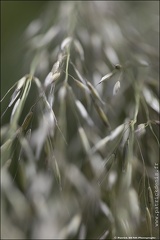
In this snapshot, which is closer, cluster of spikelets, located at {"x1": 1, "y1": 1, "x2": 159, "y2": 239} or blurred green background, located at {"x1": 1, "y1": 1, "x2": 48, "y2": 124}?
cluster of spikelets, located at {"x1": 1, "y1": 1, "x2": 159, "y2": 239}

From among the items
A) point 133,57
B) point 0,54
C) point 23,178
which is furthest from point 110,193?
point 0,54

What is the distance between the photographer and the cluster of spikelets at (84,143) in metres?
0.45

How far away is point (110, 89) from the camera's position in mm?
558

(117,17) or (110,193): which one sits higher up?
(117,17)

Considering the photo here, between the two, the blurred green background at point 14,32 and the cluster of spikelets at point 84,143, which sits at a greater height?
the blurred green background at point 14,32

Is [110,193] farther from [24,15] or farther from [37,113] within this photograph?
[24,15]

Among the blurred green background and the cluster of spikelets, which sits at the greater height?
the blurred green background

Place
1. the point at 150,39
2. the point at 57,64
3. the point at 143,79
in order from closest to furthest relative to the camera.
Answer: the point at 57,64
the point at 143,79
the point at 150,39

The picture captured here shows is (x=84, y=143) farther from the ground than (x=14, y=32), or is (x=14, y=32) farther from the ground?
(x=14, y=32)

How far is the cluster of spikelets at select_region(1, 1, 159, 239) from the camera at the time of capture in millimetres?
446

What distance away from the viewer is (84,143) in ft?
1.63

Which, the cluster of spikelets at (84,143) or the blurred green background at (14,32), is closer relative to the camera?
the cluster of spikelets at (84,143)

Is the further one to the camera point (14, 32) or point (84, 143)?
point (14, 32)

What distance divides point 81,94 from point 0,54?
0.23 metres
